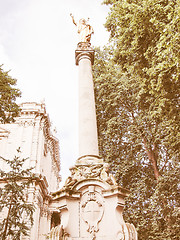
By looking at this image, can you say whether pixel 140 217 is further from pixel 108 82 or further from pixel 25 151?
pixel 25 151

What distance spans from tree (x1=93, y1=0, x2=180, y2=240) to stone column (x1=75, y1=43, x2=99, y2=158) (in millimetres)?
2457

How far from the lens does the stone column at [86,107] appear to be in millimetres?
7820

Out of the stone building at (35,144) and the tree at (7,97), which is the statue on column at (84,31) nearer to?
the tree at (7,97)

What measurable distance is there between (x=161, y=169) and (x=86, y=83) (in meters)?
7.95

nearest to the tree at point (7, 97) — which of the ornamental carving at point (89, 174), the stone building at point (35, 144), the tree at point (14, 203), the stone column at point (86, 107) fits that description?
the tree at point (14, 203)

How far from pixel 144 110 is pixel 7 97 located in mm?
7624

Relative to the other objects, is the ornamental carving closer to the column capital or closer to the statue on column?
the column capital

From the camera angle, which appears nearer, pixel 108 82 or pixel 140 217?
pixel 140 217

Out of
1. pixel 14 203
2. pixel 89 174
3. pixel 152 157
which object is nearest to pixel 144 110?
pixel 152 157

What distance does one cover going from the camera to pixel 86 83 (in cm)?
917

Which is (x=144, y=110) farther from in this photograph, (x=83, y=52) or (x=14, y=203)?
(x=14, y=203)

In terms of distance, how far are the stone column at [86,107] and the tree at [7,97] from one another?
5091mm

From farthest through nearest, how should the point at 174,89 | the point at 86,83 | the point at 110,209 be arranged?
the point at 174,89
the point at 86,83
the point at 110,209

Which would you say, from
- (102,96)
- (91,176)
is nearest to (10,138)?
(102,96)
